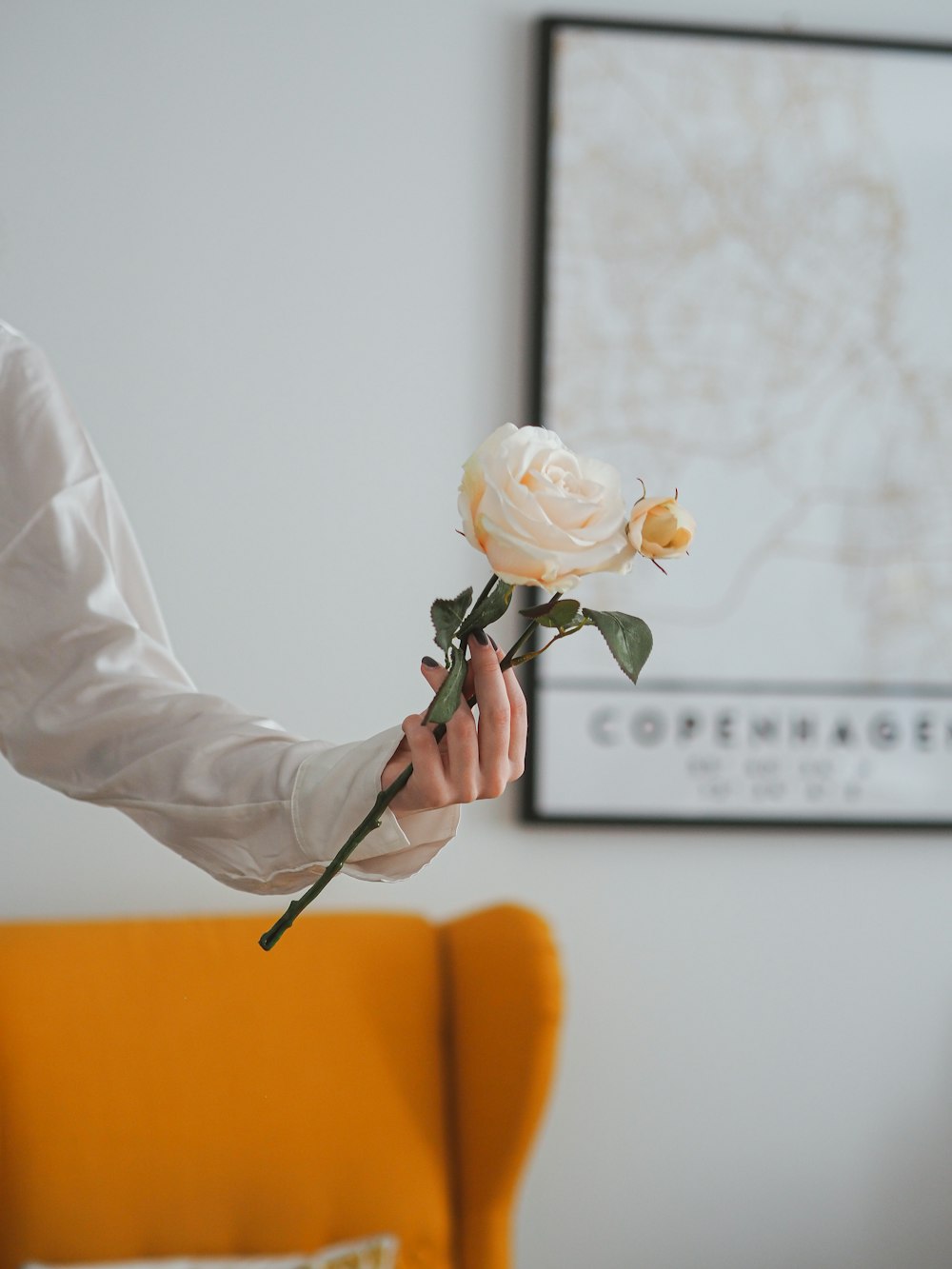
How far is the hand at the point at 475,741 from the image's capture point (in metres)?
0.64

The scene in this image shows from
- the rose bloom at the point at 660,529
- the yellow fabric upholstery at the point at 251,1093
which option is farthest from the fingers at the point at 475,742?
the yellow fabric upholstery at the point at 251,1093

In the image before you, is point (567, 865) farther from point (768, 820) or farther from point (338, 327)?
point (338, 327)

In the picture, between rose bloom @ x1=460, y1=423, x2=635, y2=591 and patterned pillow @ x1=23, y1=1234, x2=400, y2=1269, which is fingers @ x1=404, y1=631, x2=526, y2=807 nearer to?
rose bloom @ x1=460, y1=423, x2=635, y2=591

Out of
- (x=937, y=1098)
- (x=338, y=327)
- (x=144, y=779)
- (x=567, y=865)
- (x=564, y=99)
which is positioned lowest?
(x=937, y=1098)

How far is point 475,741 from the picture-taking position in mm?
657

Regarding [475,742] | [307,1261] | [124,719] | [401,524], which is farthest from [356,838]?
→ [401,524]

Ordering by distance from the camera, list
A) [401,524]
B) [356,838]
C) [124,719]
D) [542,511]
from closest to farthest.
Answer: [542,511] → [356,838] → [124,719] → [401,524]

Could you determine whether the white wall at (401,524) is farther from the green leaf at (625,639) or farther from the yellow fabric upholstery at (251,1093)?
the green leaf at (625,639)

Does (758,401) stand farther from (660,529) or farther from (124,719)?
(660,529)

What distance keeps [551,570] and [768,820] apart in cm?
149

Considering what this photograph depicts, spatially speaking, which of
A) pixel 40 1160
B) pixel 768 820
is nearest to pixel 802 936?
pixel 768 820

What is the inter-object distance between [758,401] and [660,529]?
1.46 metres

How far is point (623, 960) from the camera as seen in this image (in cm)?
195

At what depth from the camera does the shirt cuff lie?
2.45ft
